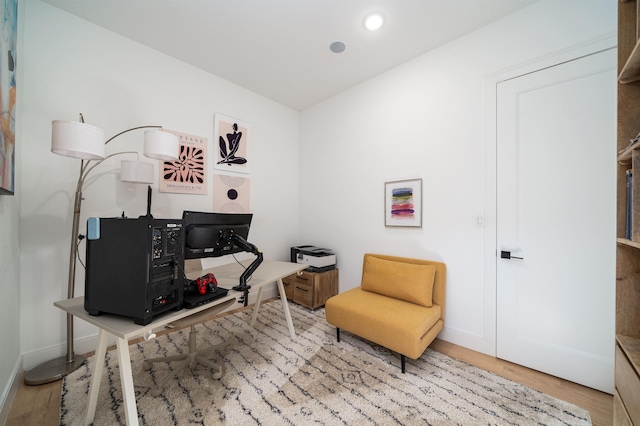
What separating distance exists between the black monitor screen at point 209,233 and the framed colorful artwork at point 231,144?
5.28 feet

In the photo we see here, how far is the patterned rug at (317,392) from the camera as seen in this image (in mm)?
1450

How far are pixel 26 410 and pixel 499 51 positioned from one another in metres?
4.35

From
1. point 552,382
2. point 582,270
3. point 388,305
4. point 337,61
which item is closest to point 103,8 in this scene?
point 337,61

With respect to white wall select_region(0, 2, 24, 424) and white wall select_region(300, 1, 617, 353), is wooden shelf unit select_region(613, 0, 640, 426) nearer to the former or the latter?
white wall select_region(300, 1, 617, 353)

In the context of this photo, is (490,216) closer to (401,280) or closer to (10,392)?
(401,280)

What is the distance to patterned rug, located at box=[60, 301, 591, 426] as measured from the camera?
1.45 metres

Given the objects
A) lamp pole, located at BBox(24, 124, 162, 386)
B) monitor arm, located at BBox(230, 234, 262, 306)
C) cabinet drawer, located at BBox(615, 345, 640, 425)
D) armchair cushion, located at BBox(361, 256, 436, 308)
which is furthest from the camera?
armchair cushion, located at BBox(361, 256, 436, 308)

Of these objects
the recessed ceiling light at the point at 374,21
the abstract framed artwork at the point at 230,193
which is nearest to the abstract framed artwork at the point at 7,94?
the abstract framed artwork at the point at 230,193

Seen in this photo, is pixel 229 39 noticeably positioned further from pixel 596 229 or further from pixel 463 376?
pixel 463 376

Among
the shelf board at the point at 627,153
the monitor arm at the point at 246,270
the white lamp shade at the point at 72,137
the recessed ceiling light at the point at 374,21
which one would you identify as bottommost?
the monitor arm at the point at 246,270

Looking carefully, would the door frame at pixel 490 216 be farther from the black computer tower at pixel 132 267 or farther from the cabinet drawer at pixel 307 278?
the black computer tower at pixel 132 267

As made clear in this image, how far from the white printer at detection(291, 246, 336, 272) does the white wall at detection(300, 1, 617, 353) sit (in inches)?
6.1

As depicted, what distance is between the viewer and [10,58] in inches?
57.2

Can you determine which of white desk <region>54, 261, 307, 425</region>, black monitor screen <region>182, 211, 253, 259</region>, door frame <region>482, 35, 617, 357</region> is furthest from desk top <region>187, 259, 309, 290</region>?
door frame <region>482, 35, 617, 357</region>
